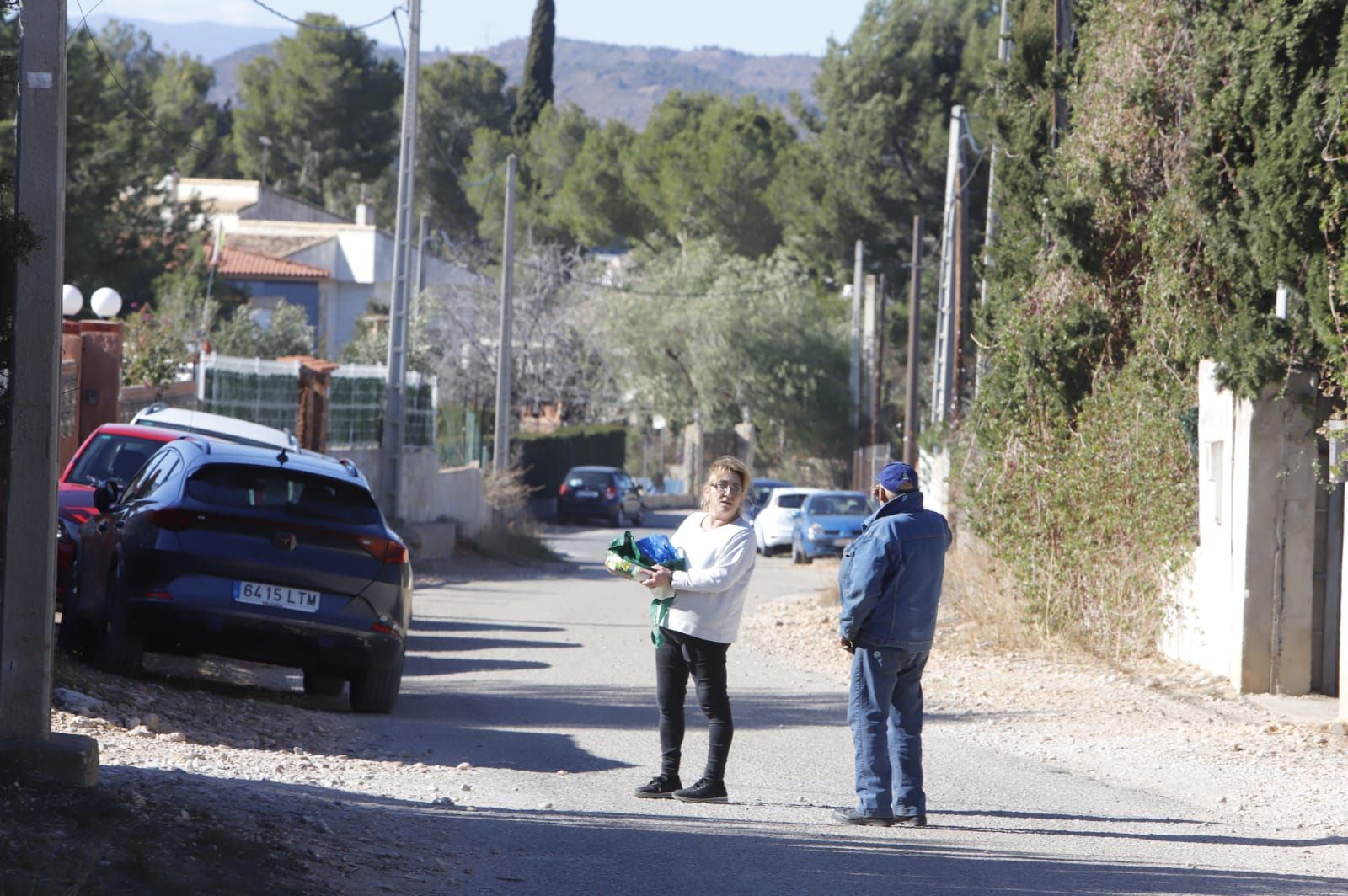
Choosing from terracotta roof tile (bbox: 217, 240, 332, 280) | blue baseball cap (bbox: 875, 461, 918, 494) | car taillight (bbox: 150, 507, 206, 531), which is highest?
terracotta roof tile (bbox: 217, 240, 332, 280)

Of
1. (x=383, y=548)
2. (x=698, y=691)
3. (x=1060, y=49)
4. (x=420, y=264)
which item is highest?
(x=420, y=264)

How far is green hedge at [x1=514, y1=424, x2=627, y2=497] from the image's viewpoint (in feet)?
158

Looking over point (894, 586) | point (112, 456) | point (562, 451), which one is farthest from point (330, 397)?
point (562, 451)

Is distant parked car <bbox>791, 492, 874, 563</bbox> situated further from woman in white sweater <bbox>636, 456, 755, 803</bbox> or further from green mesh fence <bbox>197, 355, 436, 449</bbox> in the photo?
woman in white sweater <bbox>636, 456, 755, 803</bbox>

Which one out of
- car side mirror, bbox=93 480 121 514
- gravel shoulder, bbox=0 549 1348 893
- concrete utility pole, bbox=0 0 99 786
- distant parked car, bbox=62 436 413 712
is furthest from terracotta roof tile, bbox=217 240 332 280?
concrete utility pole, bbox=0 0 99 786

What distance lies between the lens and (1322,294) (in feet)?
35.4

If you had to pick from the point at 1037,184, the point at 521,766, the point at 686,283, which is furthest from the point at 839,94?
the point at 521,766

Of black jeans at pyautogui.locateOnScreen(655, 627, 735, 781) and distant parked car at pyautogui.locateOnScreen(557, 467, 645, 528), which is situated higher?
black jeans at pyautogui.locateOnScreen(655, 627, 735, 781)

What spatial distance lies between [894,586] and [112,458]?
8.26m

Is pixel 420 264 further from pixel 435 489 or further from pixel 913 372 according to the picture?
pixel 913 372

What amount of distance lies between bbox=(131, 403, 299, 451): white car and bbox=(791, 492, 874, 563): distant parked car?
53.4 ft

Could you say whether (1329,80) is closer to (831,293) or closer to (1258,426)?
(1258,426)

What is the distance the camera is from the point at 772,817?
779 centimetres

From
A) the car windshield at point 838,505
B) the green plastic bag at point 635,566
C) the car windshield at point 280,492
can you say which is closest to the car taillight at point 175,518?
the car windshield at point 280,492
